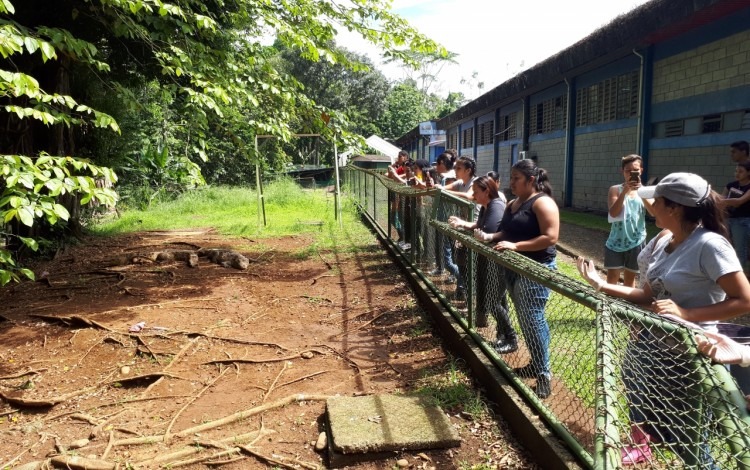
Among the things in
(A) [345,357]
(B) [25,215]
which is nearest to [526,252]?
(A) [345,357]

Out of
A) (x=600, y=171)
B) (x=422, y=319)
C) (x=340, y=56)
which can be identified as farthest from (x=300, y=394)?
(x=600, y=171)

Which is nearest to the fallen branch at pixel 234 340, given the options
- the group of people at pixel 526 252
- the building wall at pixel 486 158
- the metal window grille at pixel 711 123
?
the group of people at pixel 526 252

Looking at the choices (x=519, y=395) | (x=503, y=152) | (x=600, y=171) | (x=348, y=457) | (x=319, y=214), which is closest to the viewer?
(x=348, y=457)

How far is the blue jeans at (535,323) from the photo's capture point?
10.9 feet

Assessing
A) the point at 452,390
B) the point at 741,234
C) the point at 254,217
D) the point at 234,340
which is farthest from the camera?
the point at 254,217

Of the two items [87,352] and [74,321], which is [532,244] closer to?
[87,352]

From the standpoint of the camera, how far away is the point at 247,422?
365cm

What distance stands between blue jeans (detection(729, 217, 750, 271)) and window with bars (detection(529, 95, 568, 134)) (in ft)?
33.4

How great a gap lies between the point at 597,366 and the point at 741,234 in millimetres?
4664

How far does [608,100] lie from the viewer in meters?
12.6

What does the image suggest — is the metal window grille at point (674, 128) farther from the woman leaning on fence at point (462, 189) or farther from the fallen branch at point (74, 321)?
the fallen branch at point (74, 321)

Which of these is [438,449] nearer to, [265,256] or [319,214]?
[265,256]

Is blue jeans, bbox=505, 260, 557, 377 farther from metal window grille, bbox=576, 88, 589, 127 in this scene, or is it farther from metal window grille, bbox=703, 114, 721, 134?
metal window grille, bbox=576, 88, 589, 127

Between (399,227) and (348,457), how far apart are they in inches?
225
